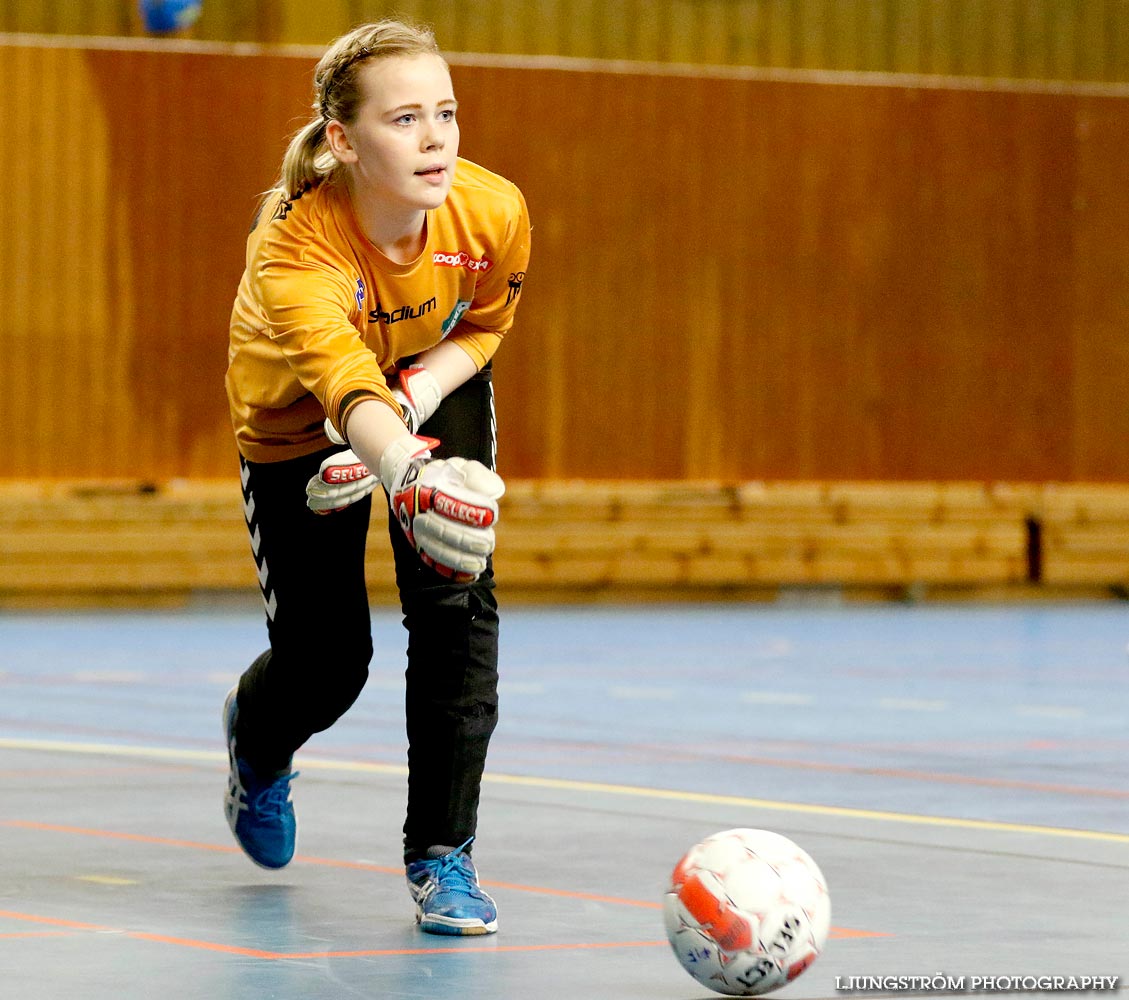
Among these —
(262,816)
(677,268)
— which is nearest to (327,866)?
(262,816)

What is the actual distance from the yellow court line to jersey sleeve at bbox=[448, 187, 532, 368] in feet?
5.66

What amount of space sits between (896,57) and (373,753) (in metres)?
9.85

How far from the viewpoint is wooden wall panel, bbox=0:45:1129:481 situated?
1402 cm

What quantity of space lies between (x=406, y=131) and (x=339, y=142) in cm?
15

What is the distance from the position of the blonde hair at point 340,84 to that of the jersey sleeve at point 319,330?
19 centimetres

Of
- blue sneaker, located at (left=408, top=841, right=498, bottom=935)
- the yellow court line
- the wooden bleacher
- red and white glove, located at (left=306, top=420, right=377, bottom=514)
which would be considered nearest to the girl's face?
red and white glove, located at (left=306, top=420, right=377, bottom=514)

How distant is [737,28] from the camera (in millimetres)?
15172

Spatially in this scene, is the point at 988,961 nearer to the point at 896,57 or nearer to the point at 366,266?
the point at 366,266

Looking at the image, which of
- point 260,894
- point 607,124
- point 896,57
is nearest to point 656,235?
point 607,124

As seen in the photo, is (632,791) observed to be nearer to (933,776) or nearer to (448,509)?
(933,776)

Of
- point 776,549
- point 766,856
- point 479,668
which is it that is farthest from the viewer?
point 776,549

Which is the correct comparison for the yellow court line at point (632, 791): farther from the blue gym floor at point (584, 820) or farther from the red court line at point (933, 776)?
the red court line at point (933, 776)

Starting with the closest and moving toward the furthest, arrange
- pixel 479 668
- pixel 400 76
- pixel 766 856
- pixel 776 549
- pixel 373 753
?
pixel 766 856, pixel 400 76, pixel 479 668, pixel 373 753, pixel 776 549

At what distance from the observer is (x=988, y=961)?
363 centimetres
